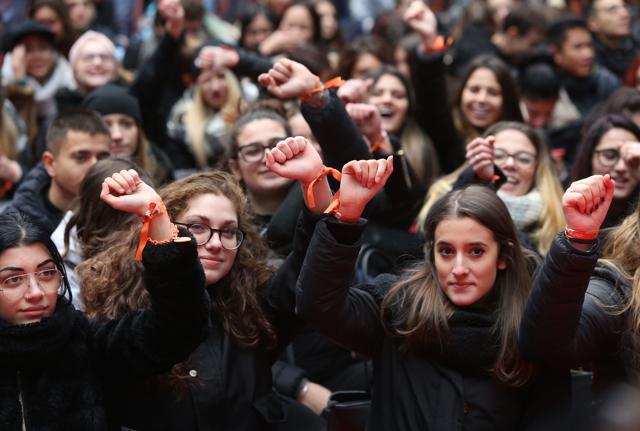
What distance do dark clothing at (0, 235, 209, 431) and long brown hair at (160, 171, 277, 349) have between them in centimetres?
43

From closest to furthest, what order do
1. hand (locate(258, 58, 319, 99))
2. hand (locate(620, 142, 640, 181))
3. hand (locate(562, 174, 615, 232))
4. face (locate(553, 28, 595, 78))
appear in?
hand (locate(562, 174, 615, 232)) → hand (locate(258, 58, 319, 99)) → hand (locate(620, 142, 640, 181)) → face (locate(553, 28, 595, 78))

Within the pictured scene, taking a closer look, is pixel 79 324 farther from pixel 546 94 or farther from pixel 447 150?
pixel 546 94

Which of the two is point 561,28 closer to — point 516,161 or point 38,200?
point 516,161

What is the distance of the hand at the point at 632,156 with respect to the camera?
5.04 m

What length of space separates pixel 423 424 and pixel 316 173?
3.34ft

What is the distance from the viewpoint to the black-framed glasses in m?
5.50

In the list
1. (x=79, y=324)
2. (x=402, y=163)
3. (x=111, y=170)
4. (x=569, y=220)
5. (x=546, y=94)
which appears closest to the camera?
(x=569, y=220)

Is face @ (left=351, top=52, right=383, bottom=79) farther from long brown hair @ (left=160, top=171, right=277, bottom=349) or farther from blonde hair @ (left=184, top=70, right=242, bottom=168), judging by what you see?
long brown hair @ (left=160, top=171, right=277, bottom=349)

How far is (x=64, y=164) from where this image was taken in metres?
5.51

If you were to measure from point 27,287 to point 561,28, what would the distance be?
604cm

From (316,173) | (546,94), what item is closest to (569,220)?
(316,173)

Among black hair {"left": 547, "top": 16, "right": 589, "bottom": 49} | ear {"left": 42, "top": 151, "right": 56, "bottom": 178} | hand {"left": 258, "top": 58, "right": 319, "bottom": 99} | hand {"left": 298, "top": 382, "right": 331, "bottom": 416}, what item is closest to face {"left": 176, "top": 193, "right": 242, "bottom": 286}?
hand {"left": 258, "top": 58, "right": 319, "bottom": 99}

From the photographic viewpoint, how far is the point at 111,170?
4828 mm

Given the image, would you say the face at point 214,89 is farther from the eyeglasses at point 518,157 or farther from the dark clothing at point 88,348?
the dark clothing at point 88,348
